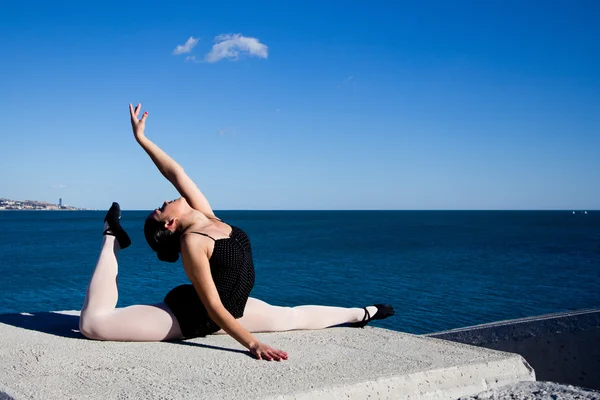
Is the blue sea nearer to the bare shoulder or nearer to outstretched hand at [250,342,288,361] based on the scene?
outstretched hand at [250,342,288,361]

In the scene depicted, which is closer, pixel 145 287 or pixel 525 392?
pixel 525 392

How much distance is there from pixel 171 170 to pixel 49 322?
1.95m

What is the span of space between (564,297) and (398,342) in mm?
22283

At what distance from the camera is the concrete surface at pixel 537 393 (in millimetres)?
→ 3703

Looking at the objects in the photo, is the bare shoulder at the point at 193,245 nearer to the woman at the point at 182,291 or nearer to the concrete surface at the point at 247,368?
the woman at the point at 182,291

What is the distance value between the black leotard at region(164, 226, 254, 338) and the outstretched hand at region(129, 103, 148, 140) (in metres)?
1.40

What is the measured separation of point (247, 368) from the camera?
12.6 ft

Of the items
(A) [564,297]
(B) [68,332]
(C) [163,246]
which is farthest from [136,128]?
(A) [564,297]

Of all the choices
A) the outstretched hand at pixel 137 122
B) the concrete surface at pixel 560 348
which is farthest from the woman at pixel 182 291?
the concrete surface at pixel 560 348

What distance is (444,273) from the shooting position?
31953 millimetres

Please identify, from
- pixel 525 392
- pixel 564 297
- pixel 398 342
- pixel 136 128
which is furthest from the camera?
pixel 564 297

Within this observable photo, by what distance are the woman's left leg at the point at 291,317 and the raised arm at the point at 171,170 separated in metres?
0.92

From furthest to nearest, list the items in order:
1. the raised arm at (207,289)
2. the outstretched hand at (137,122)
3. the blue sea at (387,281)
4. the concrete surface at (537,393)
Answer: the blue sea at (387,281), the outstretched hand at (137,122), the raised arm at (207,289), the concrete surface at (537,393)

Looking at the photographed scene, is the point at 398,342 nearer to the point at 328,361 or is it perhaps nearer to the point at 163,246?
the point at 328,361
